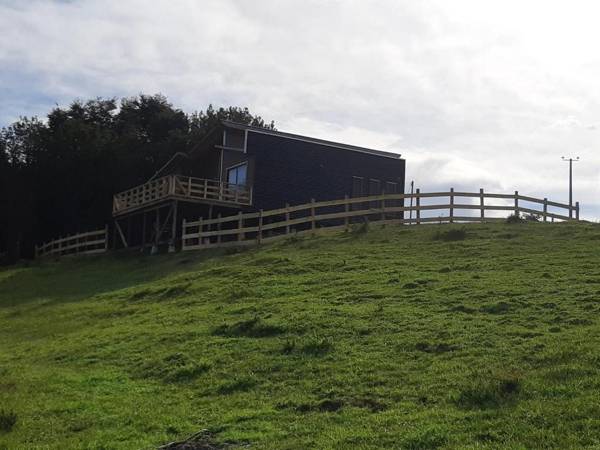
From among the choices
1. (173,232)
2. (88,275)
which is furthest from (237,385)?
(173,232)

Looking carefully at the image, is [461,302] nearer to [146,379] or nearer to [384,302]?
[384,302]

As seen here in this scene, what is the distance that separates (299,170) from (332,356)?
2643 cm

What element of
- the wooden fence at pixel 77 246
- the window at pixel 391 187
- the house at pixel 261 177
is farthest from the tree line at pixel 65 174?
the window at pixel 391 187

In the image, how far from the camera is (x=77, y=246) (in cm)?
4100

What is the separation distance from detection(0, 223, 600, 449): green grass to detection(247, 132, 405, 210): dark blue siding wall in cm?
1476

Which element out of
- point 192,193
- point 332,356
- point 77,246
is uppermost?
point 192,193

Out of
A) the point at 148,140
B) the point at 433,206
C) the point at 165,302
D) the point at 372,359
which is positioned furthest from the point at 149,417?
the point at 148,140

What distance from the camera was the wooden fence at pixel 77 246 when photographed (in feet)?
131

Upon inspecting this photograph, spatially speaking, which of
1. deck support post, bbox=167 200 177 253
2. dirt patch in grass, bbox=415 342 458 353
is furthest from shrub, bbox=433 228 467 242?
deck support post, bbox=167 200 177 253

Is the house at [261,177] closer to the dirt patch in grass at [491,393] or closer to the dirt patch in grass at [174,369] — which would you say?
the dirt patch in grass at [174,369]

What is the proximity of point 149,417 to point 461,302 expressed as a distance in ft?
22.8

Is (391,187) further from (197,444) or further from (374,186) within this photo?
(197,444)

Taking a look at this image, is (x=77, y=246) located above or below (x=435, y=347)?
above

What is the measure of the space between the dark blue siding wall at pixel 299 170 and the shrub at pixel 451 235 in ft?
43.8
